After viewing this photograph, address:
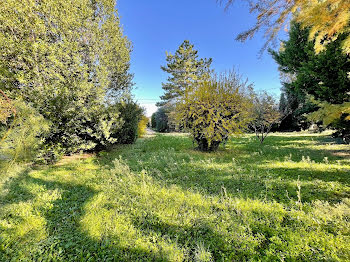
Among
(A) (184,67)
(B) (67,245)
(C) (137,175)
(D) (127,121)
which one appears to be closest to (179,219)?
(B) (67,245)

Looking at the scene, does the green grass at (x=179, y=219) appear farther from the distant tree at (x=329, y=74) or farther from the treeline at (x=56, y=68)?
the distant tree at (x=329, y=74)

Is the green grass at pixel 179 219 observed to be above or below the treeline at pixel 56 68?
below

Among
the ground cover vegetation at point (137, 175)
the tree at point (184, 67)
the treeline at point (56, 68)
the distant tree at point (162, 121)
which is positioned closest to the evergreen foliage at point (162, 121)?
the distant tree at point (162, 121)

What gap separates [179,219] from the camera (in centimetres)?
203

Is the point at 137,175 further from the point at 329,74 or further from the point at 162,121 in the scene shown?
the point at 162,121

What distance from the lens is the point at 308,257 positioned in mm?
1373

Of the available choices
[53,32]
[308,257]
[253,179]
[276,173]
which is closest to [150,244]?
[308,257]

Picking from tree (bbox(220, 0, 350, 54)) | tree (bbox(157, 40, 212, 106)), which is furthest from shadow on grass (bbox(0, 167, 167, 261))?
tree (bbox(157, 40, 212, 106))

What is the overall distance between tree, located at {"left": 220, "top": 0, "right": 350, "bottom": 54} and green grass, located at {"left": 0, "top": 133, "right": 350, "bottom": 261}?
7.02ft

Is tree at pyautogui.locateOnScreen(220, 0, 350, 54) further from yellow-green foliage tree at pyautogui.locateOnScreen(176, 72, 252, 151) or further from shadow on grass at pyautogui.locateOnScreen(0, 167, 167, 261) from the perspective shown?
shadow on grass at pyautogui.locateOnScreen(0, 167, 167, 261)

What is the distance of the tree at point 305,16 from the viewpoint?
1.81m

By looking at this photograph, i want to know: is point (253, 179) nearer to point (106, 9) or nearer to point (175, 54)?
point (106, 9)

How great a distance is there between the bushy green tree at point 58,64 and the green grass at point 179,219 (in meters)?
2.37

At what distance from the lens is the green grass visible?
60.4 inches
